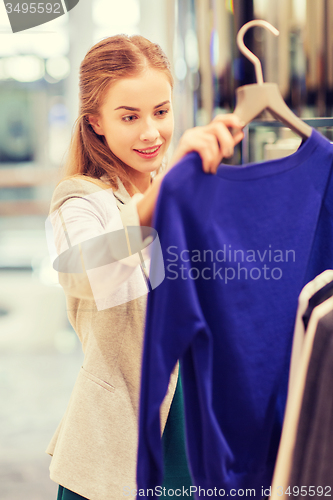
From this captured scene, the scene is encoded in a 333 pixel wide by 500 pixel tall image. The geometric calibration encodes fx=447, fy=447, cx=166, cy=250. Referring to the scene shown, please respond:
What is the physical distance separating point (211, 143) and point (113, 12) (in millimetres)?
1843

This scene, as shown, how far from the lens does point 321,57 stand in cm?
127

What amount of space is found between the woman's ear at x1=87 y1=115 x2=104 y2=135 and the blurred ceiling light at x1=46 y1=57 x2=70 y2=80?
274cm

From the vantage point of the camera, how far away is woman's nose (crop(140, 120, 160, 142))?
85cm

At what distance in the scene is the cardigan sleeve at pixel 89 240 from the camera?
69 cm

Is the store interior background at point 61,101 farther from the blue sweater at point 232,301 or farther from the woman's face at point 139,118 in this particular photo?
the blue sweater at point 232,301

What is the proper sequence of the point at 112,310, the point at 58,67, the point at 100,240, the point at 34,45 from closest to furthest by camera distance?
the point at 100,240 < the point at 112,310 < the point at 58,67 < the point at 34,45

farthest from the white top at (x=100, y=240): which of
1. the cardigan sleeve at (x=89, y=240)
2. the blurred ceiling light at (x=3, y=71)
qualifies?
the blurred ceiling light at (x=3, y=71)

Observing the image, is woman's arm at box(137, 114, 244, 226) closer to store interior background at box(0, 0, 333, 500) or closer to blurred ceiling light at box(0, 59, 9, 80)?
store interior background at box(0, 0, 333, 500)

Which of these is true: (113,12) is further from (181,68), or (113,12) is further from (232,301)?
(232,301)

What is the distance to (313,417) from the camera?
59 cm

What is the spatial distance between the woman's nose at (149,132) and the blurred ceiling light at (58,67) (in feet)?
9.32

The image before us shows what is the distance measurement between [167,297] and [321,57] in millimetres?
1011

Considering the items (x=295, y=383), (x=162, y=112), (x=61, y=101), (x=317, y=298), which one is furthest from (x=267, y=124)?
(x=61, y=101)

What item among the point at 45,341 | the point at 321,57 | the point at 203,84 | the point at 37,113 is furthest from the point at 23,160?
the point at 321,57
